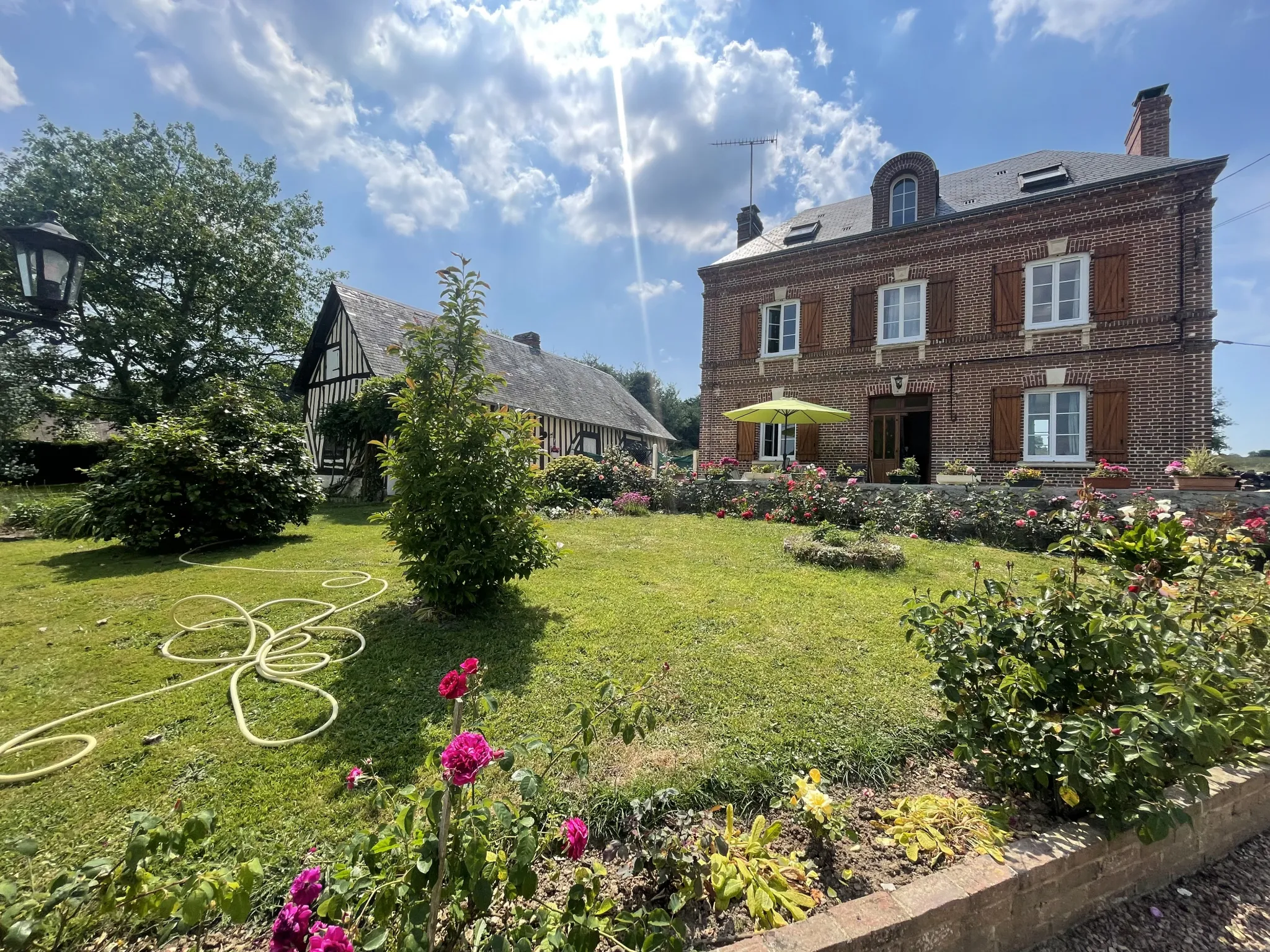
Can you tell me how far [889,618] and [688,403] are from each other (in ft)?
121

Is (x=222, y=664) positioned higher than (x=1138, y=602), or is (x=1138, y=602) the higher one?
(x=1138, y=602)

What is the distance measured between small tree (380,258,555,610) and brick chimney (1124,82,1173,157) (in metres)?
14.7

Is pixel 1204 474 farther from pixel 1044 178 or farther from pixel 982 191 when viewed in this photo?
pixel 982 191

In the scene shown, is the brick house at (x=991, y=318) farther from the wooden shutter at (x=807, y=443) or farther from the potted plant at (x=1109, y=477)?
the potted plant at (x=1109, y=477)

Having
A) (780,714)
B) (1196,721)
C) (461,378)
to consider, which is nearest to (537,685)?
(780,714)

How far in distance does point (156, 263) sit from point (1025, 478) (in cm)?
2454

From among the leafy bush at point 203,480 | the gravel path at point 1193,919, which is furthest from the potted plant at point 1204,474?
the leafy bush at point 203,480

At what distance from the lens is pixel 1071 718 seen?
5.74ft

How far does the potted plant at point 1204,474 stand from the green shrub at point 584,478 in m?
8.92

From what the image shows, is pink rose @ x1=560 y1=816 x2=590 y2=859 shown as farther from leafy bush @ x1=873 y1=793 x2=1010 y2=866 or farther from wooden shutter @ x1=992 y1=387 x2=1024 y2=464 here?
wooden shutter @ x1=992 y1=387 x2=1024 y2=464

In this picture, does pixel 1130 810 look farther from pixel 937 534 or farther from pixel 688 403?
pixel 688 403

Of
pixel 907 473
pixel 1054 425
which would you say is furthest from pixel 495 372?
pixel 1054 425

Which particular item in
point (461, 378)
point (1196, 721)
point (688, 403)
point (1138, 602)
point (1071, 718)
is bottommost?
point (1071, 718)

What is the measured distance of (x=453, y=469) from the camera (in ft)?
11.3
